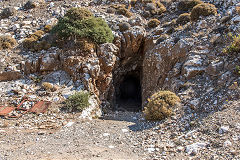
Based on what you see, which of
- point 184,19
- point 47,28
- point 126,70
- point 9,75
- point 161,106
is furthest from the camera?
point 126,70

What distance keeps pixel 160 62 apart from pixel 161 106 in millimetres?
Answer: 6466

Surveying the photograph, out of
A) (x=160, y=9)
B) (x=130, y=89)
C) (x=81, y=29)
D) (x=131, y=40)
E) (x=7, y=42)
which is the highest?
(x=160, y=9)

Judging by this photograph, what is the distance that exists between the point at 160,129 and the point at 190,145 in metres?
1.80

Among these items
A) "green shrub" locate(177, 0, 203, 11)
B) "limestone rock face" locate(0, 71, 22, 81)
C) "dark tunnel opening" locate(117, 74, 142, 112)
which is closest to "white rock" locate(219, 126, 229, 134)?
"limestone rock face" locate(0, 71, 22, 81)

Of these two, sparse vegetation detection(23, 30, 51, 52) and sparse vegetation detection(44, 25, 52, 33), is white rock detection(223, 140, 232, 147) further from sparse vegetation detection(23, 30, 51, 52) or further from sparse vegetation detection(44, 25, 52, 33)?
sparse vegetation detection(44, 25, 52, 33)

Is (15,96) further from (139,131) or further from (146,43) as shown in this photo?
(146,43)

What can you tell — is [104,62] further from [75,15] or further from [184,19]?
[184,19]

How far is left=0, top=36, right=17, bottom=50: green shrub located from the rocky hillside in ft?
0.26

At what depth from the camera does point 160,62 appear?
46.4ft

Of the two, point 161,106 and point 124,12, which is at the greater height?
point 124,12

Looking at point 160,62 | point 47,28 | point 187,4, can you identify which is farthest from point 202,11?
point 47,28

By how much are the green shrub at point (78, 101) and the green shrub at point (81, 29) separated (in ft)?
16.6

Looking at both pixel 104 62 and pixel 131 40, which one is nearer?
pixel 104 62

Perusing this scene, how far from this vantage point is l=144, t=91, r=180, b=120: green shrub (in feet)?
27.1
